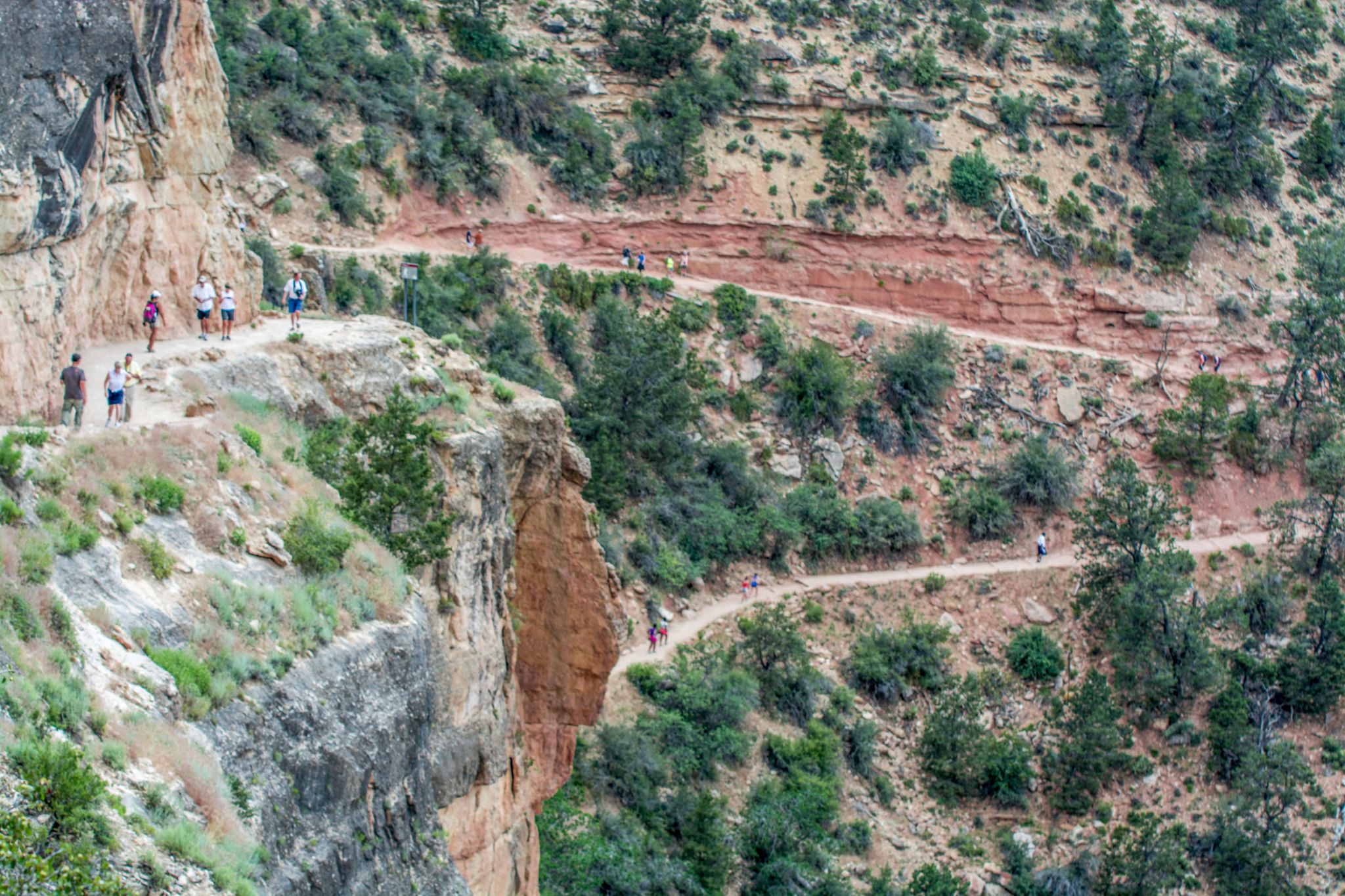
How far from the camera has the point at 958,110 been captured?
60.0m

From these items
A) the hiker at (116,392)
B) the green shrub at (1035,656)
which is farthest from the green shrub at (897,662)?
the hiker at (116,392)

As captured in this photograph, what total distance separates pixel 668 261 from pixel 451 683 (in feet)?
118

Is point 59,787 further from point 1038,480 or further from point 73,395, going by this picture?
point 1038,480

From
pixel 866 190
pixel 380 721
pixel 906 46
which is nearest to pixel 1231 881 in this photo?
pixel 380 721

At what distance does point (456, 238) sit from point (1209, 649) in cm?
2827

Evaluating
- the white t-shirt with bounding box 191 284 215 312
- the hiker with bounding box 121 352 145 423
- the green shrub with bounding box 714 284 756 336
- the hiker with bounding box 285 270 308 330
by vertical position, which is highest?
the hiker with bounding box 121 352 145 423

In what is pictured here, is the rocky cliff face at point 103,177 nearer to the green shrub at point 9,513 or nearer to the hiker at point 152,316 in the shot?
the hiker at point 152,316

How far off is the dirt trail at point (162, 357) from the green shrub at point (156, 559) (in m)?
2.13

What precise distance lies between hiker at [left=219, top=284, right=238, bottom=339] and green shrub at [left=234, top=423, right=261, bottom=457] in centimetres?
480

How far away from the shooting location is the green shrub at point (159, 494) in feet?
43.6

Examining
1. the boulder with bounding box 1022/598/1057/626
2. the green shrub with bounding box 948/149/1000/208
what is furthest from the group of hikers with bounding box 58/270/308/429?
the green shrub with bounding box 948/149/1000/208

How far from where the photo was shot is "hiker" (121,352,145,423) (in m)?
16.2

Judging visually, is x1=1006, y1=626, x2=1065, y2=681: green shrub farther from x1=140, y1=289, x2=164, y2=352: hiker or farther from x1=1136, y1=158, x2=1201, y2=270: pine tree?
x1=140, y1=289, x2=164, y2=352: hiker

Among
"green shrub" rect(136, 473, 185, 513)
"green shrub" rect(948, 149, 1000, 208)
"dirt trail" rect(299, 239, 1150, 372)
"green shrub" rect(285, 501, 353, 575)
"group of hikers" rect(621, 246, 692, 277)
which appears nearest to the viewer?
"green shrub" rect(136, 473, 185, 513)
